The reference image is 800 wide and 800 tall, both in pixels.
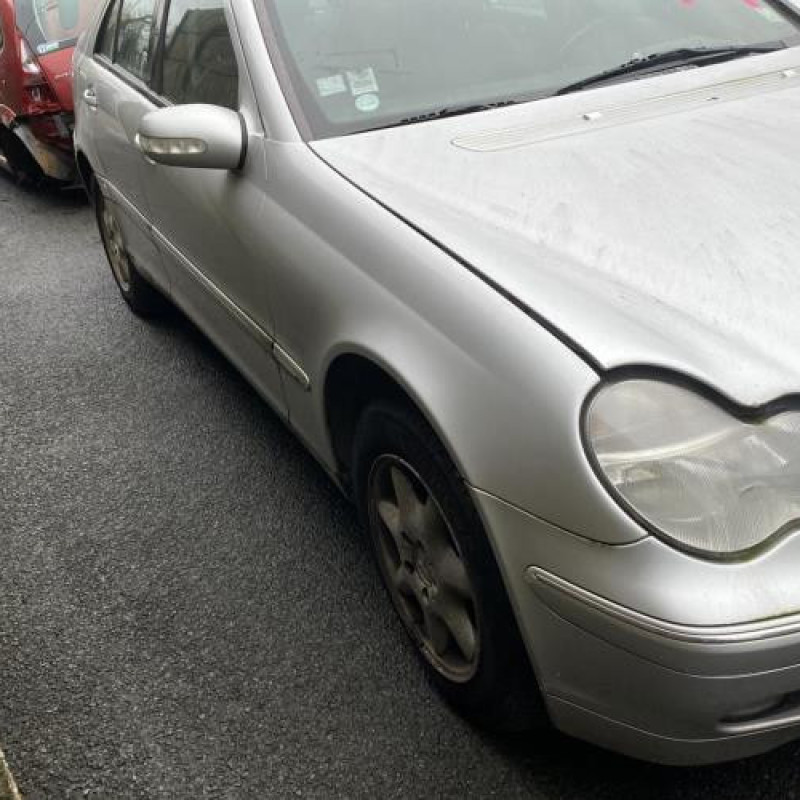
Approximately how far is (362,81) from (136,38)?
1529 millimetres

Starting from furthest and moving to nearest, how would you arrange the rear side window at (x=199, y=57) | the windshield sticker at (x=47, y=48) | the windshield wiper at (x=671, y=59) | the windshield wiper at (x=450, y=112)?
the windshield sticker at (x=47, y=48) < the rear side window at (x=199, y=57) < the windshield wiper at (x=671, y=59) < the windshield wiper at (x=450, y=112)

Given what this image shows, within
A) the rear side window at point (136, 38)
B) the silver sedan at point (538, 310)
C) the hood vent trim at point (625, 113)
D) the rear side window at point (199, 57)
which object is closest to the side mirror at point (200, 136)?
the silver sedan at point (538, 310)

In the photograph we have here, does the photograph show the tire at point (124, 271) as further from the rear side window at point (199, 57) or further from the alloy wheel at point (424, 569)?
the alloy wheel at point (424, 569)

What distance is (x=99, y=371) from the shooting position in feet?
12.7

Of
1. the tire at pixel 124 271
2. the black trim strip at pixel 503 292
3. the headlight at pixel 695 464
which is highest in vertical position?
the black trim strip at pixel 503 292

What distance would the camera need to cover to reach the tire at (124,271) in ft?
13.4

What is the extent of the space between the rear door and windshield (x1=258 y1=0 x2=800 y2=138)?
922 mm

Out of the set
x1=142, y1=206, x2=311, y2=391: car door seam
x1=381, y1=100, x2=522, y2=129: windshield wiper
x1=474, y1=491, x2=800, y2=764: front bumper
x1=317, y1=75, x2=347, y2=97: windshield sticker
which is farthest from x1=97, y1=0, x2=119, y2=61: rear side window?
x1=474, y1=491, x2=800, y2=764: front bumper

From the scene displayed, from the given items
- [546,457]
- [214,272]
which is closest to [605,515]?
[546,457]

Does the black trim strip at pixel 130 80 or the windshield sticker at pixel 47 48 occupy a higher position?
the black trim strip at pixel 130 80

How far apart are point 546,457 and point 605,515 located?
0.12m

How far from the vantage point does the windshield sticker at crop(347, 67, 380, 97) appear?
2.33m

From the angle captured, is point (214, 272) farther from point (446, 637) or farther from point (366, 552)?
point (446, 637)

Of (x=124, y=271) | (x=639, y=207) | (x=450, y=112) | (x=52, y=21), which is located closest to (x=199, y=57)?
(x=450, y=112)
